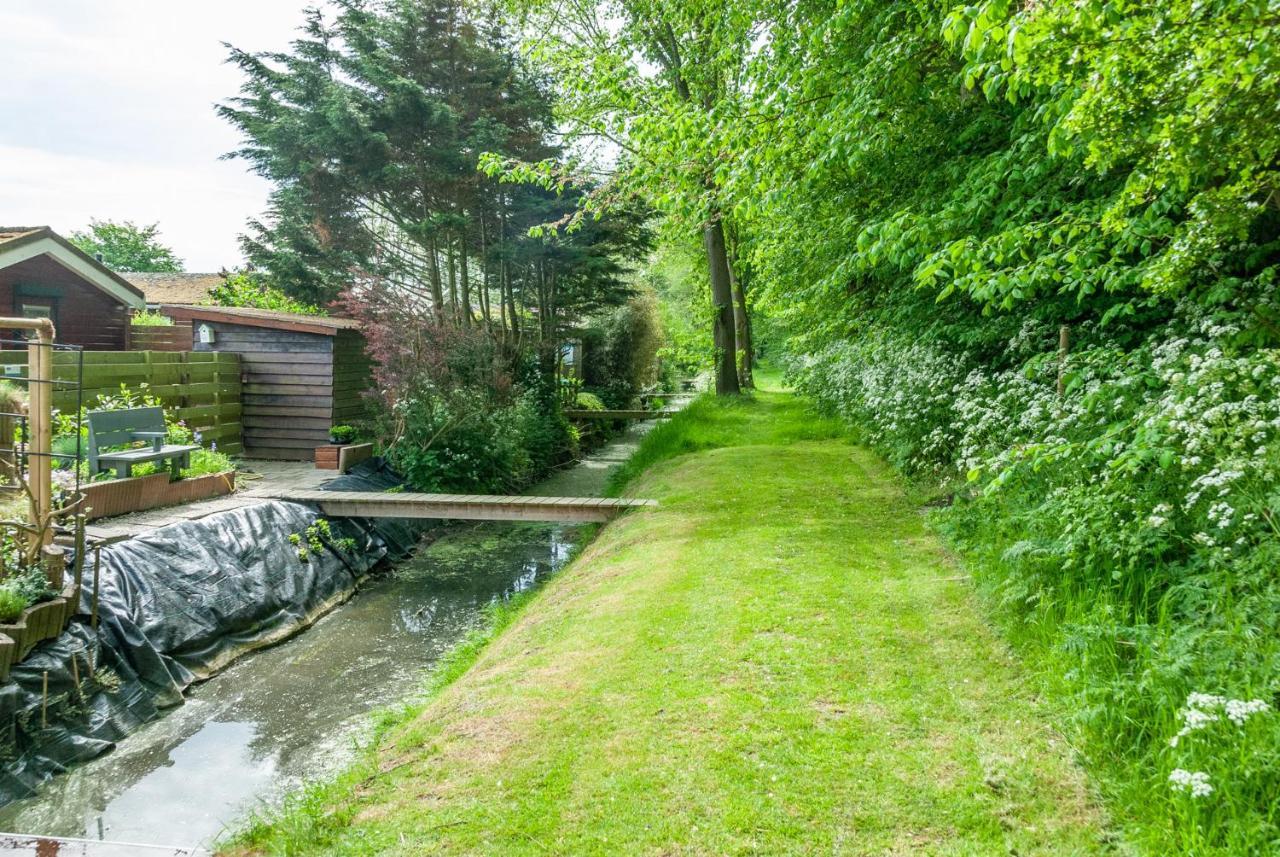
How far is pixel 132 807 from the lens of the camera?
4.75m

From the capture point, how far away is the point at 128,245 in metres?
56.0

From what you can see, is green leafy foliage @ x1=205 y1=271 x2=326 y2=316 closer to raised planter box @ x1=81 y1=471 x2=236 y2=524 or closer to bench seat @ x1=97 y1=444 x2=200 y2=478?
raised planter box @ x1=81 y1=471 x2=236 y2=524

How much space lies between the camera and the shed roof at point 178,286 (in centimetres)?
2494

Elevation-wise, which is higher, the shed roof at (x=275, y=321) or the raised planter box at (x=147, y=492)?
the shed roof at (x=275, y=321)

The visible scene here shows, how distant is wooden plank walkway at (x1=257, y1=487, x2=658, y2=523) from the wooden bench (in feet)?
4.01

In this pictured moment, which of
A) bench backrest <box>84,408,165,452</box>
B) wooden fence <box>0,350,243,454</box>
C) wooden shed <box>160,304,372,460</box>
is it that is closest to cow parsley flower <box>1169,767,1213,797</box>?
bench backrest <box>84,408,165,452</box>

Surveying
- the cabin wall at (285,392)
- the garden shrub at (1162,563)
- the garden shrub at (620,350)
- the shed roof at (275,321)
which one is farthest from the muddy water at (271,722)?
the garden shrub at (620,350)

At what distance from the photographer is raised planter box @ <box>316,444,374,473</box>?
11.3m

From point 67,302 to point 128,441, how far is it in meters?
8.13

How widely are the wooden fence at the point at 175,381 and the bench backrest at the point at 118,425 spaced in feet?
2.87

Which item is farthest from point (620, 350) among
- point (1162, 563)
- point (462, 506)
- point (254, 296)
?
point (1162, 563)

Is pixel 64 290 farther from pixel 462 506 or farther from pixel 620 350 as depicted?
pixel 620 350

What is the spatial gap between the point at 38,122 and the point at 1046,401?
87.8ft

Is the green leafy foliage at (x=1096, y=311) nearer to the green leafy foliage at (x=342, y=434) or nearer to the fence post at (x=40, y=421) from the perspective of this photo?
the fence post at (x=40, y=421)
